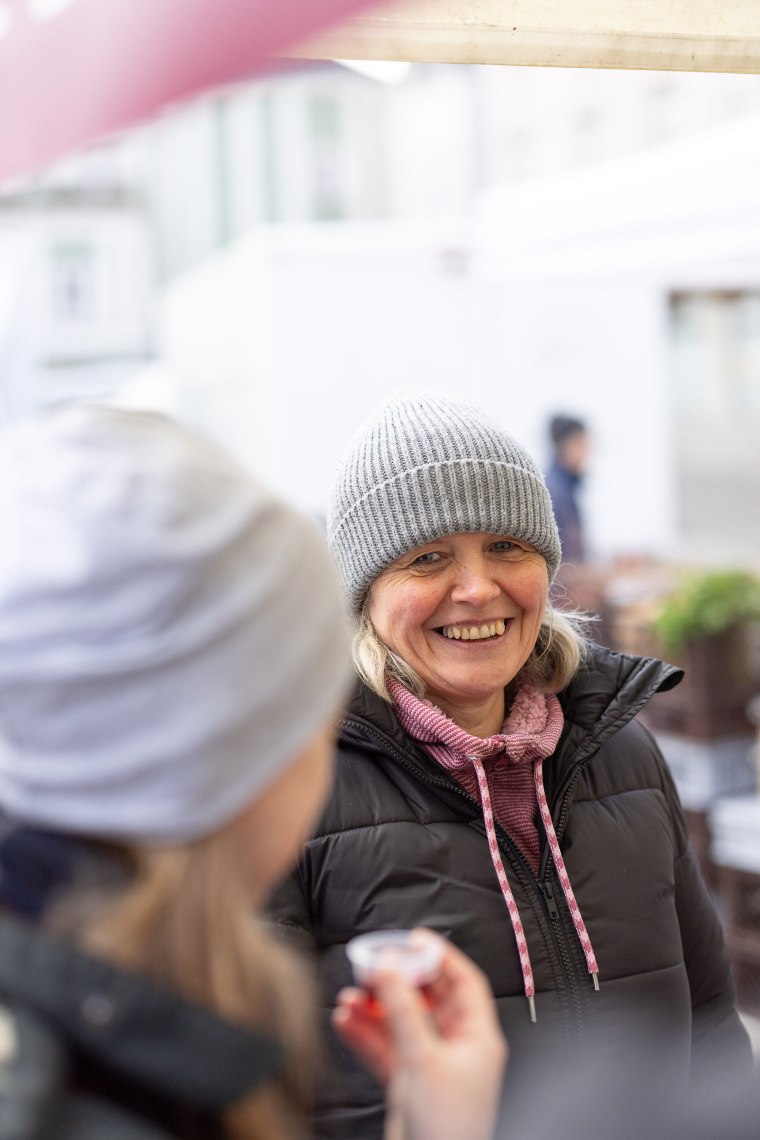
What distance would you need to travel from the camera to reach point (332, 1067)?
66.3 inches

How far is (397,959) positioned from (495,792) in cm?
89

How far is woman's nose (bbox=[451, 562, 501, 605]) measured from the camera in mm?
1928

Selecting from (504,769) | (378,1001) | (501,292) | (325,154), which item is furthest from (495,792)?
(325,154)

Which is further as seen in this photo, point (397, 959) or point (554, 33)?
point (554, 33)

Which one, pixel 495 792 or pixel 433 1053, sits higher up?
pixel 433 1053

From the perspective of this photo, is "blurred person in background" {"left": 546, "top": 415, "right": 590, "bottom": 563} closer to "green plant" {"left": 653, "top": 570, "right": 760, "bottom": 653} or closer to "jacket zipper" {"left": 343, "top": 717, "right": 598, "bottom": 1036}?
"green plant" {"left": 653, "top": 570, "right": 760, "bottom": 653}

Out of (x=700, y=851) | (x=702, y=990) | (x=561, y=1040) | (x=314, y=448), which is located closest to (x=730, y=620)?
(x=700, y=851)

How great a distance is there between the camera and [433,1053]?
3.22ft

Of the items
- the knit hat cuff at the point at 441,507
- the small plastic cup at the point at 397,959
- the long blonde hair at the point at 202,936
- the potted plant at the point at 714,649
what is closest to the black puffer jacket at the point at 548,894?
the knit hat cuff at the point at 441,507

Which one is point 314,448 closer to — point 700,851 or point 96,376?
point 700,851

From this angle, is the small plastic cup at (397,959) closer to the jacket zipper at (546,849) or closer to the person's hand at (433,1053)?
the person's hand at (433,1053)

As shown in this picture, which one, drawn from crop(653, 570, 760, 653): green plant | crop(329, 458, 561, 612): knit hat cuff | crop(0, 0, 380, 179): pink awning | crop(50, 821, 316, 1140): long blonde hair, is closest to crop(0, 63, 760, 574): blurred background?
crop(0, 0, 380, 179): pink awning

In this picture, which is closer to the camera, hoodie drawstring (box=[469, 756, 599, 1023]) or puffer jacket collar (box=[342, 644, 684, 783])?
hoodie drawstring (box=[469, 756, 599, 1023])

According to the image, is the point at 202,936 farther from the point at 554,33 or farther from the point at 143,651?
the point at 554,33
